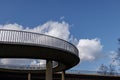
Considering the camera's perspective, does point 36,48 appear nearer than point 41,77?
Yes

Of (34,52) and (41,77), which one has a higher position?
(34,52)

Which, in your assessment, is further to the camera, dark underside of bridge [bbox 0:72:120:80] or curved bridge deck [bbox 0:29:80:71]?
dark underside of bridge [bbox 0:72:120:80]

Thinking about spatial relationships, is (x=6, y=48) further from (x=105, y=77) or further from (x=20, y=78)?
(x=105, y=77)

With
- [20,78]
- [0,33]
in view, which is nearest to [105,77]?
[20,78]

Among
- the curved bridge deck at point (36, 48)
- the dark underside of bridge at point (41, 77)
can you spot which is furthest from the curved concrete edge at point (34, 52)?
the dark underside of bridge at point (41, 77)

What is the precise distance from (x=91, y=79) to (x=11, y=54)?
40.2m

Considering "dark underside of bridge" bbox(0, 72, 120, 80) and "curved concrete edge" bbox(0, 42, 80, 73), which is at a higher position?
"curved concrete edge" bbox(0, 42, 80, 73)

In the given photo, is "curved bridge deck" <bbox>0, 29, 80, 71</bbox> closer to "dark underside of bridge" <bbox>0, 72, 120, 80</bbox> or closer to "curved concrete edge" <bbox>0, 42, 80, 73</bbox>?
"curved concrete edge" <bbox>0, 42, 80, 73</bbox>

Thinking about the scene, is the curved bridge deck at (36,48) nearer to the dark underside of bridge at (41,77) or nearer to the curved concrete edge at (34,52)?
the curved concrete edge at (34,52)

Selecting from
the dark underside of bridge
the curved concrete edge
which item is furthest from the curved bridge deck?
the dark underside of bridge

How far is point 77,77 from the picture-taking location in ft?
222

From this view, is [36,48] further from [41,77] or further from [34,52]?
[41,77]

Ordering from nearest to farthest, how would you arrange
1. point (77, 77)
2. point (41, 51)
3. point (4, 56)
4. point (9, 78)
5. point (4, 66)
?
point (41, 51)
point (4, 56)
point (4, 66)
point (9, 78)
point (77, 77)

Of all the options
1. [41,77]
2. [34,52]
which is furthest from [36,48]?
[41,77]
